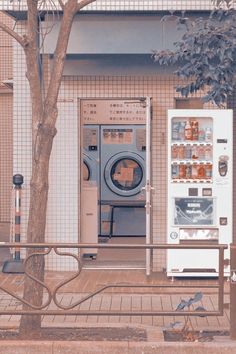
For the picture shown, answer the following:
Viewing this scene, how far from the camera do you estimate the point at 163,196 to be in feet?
40.5

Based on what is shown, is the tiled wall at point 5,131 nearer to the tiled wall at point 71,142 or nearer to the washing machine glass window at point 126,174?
the washing machine glass window at point 126,174

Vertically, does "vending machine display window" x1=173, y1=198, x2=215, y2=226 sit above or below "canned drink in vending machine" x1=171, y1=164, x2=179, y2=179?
below

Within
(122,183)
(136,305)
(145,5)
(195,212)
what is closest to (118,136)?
(122,183)

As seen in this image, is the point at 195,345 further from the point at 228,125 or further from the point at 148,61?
the point at 148,61

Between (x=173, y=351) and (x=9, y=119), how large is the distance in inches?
440

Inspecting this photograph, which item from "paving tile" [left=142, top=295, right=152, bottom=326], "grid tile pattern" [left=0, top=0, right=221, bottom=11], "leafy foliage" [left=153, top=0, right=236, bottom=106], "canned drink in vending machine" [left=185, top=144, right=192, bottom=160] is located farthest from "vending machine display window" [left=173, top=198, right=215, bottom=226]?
"leafy foliage" [left=153, top=0, right=236, bottom=106]

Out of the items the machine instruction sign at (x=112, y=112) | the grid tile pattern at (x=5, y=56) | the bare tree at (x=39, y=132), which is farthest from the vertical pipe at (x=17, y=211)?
the grid tile pattern at (x=5, y=56)

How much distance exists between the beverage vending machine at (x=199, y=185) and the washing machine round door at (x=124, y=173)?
3.90 m

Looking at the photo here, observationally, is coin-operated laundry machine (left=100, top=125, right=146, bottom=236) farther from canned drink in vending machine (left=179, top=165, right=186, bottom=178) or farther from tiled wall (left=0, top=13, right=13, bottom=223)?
canned drink in vending machine (left=179, top=165, right=186, bottom=178)

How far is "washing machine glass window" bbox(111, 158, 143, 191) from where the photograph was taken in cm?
1561

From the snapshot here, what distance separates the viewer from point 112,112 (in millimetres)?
14070

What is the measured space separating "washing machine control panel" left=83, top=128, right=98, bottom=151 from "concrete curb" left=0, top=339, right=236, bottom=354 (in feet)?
25.1

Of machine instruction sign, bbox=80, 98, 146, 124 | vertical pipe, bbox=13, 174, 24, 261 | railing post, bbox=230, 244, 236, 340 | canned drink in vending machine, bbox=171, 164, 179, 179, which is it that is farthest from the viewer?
machine instruction sign, bbox=80, 98, 146, 124

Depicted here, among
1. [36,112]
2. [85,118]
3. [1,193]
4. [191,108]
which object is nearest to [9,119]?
[1,193]
